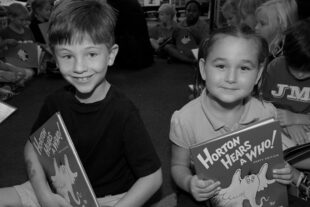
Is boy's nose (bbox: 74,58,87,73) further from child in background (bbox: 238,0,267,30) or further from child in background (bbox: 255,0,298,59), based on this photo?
child in background (bbox: 238,0,267,30)

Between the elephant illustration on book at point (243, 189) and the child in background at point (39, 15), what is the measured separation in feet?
10.1

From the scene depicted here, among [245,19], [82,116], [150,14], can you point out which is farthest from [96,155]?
[150,14]

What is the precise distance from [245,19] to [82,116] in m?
1.78

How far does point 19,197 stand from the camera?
3.59ft

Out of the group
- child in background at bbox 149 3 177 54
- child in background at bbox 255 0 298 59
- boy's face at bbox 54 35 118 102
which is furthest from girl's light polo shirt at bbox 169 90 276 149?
child in background at bbox 149 3 177 54

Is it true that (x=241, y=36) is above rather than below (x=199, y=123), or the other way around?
above

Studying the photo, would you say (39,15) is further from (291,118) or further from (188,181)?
(188,181)

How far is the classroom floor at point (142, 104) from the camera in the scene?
1767 mm

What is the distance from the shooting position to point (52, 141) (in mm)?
918

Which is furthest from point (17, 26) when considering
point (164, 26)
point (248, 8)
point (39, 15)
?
point (248, 8)

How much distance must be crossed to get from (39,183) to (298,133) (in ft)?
3.20

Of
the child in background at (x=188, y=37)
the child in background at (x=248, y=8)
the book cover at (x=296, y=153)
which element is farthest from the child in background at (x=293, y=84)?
the child in background at (x=188, y=37)

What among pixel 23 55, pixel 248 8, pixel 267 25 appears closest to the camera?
pixel 267 25

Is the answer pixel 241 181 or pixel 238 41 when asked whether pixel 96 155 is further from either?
pixel 238 41
